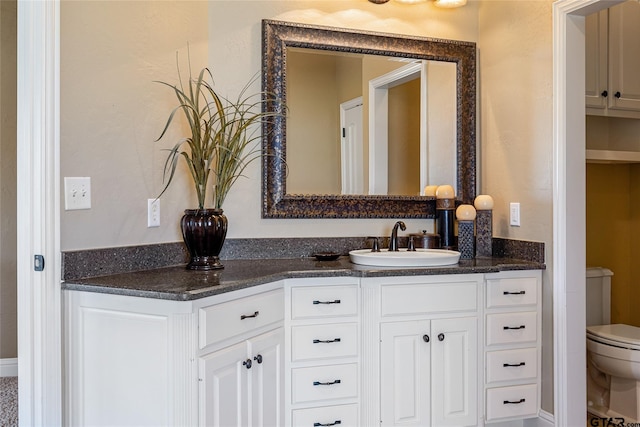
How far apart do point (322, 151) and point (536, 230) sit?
110 cm

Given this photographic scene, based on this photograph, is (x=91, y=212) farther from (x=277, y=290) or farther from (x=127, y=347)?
(x=277, y=290)

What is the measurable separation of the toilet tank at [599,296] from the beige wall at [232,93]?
2.71ft

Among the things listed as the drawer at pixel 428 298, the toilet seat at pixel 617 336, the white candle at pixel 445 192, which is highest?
the white candle at pixel 445 192

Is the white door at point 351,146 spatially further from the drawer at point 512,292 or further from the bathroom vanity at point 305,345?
the drawer at point 512,292

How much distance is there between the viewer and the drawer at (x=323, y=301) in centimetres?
219

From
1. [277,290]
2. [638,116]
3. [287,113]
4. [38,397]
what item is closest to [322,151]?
[287,113]

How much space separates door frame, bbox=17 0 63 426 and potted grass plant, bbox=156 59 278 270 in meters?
0.44

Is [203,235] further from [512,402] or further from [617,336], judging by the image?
[617,336]

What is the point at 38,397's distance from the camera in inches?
71.4

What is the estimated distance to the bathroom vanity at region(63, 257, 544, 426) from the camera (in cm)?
170

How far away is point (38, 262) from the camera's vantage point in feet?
5.95

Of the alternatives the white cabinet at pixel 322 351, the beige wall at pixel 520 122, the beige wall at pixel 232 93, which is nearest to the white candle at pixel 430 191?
the beige wall at pixel 232 93

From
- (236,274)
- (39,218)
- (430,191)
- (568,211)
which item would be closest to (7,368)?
(39,218)

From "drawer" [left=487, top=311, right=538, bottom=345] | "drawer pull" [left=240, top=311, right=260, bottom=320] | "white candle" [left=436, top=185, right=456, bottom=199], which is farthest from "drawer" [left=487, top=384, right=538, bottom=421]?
"drawer pull" [left=240, top=311, right=260, bottom=320]
